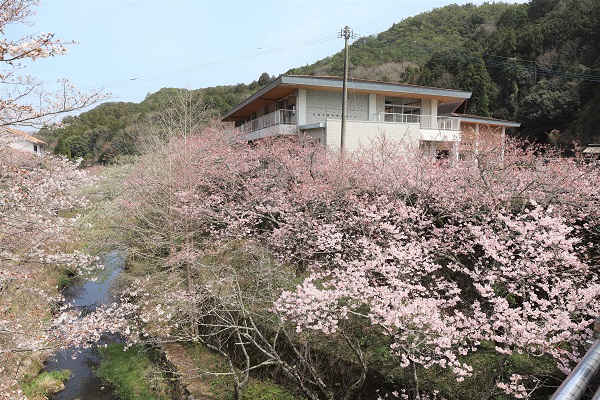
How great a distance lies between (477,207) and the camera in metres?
9.23

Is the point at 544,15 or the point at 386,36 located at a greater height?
the point at 386,36

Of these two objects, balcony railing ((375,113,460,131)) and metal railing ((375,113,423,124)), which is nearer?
metal railing ((375,113,423,124))

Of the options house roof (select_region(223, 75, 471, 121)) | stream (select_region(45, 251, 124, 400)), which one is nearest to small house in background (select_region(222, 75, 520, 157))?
house roof (select_region(223, 75, 471, 121))

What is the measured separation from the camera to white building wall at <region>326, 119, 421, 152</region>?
17500 millimetres

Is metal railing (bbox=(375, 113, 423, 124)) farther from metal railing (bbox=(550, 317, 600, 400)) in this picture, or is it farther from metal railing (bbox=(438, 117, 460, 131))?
metal railing (bbox=(550, 317, 600, 400))

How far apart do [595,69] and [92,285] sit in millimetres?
33658

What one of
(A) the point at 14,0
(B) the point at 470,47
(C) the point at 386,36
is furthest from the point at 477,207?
(C) the point at 386,36

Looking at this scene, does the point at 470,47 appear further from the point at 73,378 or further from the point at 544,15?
the point at 73,378

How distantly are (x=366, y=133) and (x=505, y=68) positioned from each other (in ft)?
68.5

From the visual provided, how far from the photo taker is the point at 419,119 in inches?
817

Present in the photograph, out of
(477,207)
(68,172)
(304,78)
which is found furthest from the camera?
(304,78)

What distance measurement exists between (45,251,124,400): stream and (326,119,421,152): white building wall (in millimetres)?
10529

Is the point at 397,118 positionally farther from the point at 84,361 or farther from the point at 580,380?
the point at 580,380

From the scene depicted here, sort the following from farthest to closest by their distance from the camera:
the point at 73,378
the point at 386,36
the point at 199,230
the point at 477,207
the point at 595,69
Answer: the point at 386,36 → the point at 595,69 → the point at 199,230 → the point at 73,378 → the point at 477,207
